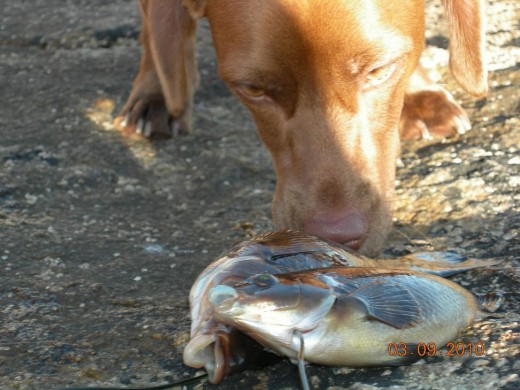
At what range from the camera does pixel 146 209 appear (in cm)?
390

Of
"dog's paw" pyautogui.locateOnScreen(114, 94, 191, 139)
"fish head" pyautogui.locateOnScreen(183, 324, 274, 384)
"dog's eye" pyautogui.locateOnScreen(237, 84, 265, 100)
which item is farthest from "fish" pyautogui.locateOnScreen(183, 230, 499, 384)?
"dog's paw" pyautogui.locateOnScreen(114, 94, 191, 139)

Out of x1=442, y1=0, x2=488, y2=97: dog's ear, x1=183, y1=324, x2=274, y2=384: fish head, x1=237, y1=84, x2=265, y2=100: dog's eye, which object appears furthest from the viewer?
x1=442, y1=0, x2=488, y2=97: dog's ear

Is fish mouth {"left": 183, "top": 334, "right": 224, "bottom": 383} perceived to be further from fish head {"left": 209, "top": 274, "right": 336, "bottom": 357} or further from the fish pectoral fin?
the fish pectoral fin

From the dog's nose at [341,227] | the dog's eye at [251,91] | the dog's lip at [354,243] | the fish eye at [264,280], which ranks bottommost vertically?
the dog's lip at [354,243]

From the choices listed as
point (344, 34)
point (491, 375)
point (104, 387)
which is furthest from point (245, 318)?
point (344, 34)

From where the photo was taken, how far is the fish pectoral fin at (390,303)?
90.1 inches

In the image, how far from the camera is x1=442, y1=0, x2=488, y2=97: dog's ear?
13.2 ft

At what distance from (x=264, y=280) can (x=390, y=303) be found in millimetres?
331

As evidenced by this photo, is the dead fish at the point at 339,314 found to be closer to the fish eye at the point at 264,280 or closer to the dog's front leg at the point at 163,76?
the fish eye at the point at 264,280

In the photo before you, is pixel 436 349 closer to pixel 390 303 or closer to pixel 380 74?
pixel 390 303

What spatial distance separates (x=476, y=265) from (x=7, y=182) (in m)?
1.98

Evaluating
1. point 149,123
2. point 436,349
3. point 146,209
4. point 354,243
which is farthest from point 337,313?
point 149,123

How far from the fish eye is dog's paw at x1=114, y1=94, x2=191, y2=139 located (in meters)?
2.50

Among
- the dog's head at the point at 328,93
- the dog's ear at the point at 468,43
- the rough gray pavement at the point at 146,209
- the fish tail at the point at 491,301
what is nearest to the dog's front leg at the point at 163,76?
the rough gray pavement at the point at 146,209
